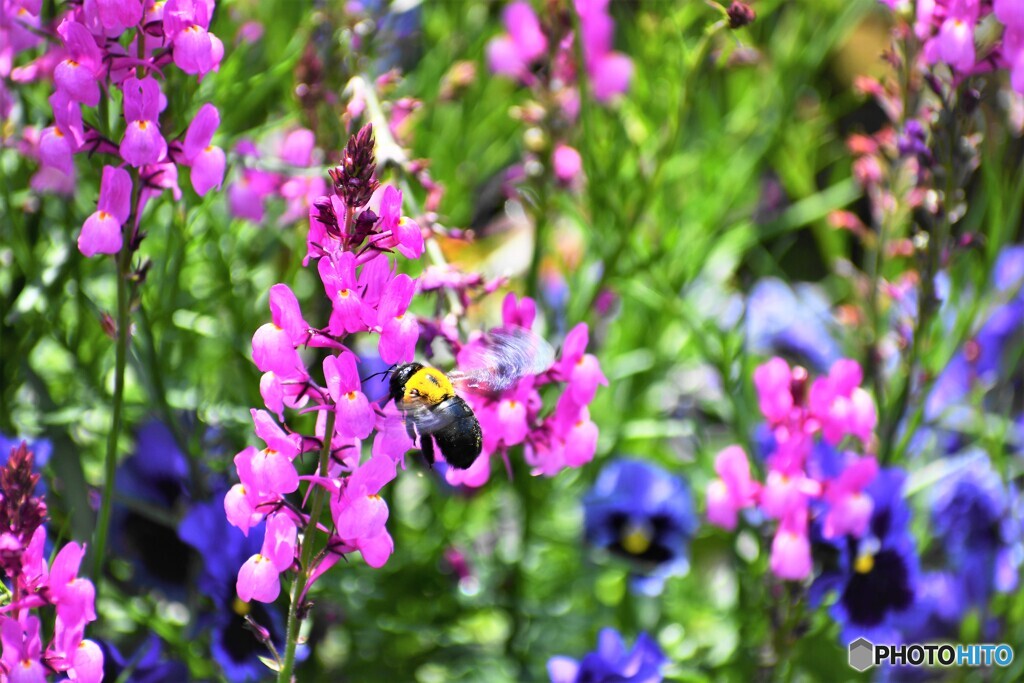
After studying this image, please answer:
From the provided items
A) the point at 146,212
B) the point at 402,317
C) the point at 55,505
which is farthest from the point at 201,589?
the point at 402,317

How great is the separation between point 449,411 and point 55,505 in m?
0.46

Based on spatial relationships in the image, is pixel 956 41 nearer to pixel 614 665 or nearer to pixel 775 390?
pixel 775 390

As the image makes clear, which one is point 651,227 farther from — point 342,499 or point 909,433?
point 342,499

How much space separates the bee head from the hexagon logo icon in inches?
25.1

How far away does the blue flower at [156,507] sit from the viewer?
1.05 meters

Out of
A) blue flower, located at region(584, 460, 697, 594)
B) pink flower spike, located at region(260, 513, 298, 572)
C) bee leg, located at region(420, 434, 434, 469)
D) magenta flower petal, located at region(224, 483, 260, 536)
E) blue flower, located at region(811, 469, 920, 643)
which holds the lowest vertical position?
blue flower, located at region(584, 460, 697, 594)

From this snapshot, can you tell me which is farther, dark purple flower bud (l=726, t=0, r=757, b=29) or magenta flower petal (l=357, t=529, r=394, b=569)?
dark purple flower bud (l=726, t=0, r=757, b=29)

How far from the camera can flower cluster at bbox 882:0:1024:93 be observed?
78cm

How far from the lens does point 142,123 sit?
2.15 feet

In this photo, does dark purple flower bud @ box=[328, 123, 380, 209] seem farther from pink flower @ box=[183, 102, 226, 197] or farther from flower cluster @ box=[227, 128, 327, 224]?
flower cluster @ box=[227, 128, 327, 224]

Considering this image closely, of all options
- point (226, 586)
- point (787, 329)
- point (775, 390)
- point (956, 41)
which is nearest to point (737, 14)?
point (956, 41)

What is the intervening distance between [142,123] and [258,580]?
29 centimetres

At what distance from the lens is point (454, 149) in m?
1.42

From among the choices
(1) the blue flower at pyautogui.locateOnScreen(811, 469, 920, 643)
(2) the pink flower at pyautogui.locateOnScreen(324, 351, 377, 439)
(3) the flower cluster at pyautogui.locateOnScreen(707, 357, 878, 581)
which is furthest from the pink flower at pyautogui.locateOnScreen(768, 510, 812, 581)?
(2) the pink flower at pyautogui.locateOnScreen(324, 351, 377, 439)
